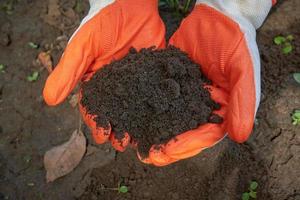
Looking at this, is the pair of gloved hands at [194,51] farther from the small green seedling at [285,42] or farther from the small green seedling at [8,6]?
the small green seedling at [8,6]

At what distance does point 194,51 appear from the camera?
6.28 feet

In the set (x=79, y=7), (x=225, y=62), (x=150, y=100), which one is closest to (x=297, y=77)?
(x=225, y=62)

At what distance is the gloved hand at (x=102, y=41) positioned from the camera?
167 cm

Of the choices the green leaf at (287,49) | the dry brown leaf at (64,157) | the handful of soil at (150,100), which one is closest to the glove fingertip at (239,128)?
the handful of soil at (150,100)

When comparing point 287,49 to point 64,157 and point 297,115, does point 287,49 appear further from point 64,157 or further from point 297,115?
point 64,157

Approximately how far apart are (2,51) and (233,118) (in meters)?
1.53

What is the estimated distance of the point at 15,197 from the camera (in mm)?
2082

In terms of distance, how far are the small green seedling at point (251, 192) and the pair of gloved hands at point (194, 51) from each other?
0.38 metres

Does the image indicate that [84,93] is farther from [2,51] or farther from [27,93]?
[2,51]

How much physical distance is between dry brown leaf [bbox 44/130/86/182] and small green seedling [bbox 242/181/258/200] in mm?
813

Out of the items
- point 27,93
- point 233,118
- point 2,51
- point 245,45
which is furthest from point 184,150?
point 2,51

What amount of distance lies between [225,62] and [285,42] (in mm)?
595

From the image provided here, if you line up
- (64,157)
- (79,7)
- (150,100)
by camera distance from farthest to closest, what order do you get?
(79,7) < (64,157) < (150,100)

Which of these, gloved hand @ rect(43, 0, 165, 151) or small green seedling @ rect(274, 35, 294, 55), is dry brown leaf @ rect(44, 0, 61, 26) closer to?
gloved hand @ rect(43, 0, 165, 151)
